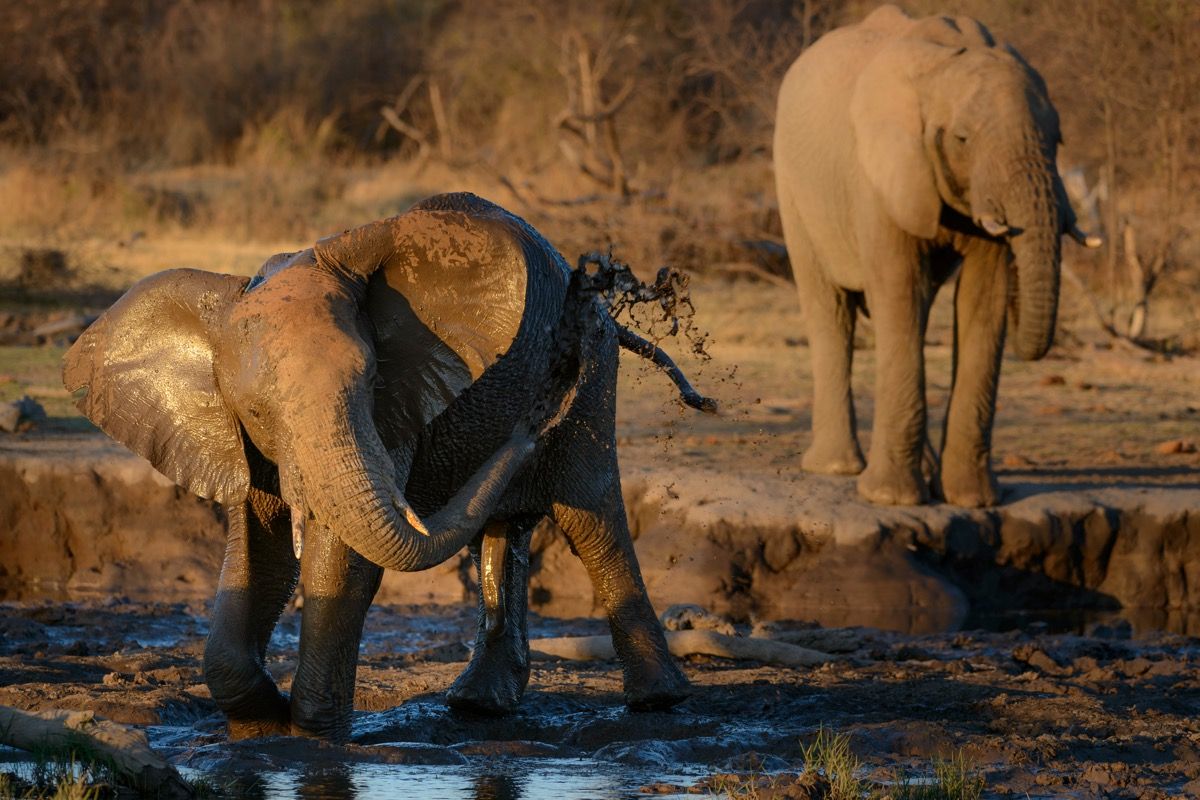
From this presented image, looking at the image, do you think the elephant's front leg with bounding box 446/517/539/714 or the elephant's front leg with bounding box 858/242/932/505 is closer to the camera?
the elephant's front leg with bounding box 446/517/539/714

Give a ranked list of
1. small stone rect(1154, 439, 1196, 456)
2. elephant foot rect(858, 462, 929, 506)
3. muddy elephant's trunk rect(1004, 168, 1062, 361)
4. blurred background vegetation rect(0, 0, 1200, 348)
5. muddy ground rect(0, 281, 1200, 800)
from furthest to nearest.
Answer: blurred background vegetation rect(0, 0, 1200, 348), small stone rect(1154, 439, 1196, 456), elephant foot rect(858, 462, 929, 506), muddy elephant's trunk rect(1004, 168, 1062, 361), muddy ground rect(0, 281, 1200, 800)

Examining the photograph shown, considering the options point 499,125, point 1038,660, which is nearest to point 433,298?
point 1038,660

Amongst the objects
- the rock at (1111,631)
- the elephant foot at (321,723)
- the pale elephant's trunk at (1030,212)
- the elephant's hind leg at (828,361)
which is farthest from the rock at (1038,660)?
the elephant foot at (321,723)

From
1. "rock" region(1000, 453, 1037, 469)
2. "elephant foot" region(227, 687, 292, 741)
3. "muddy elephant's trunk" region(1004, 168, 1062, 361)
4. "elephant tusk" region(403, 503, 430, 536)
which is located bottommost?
"elephant foot" region(227, 687, 292, 741)

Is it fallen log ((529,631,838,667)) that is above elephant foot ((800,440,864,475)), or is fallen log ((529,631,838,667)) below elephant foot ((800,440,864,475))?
below

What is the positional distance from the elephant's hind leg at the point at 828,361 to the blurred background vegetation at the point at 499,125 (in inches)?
166

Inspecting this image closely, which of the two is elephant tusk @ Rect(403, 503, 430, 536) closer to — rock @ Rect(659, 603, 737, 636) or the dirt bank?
rock @ Rect(659, 603, 737, 636)

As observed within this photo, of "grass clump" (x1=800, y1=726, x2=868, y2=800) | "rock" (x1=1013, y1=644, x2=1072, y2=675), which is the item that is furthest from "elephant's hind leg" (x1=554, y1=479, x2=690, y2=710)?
"rock" (x1=1013, y1=644, x2=1072, y2=675)

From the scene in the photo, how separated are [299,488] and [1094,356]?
9768 millimetres

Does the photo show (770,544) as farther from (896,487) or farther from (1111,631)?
(1111,631)

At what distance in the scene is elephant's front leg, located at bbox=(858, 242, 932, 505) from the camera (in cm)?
862

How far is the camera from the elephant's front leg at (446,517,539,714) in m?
5.79

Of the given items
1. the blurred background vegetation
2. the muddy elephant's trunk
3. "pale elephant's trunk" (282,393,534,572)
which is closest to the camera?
"pale elephant's trunk" (282,393,534,572)

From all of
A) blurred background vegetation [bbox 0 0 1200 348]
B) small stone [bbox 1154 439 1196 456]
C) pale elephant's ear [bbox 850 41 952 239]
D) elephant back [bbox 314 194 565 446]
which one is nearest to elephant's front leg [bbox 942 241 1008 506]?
pale elephant's ear [bbox 850 41 952 239]
